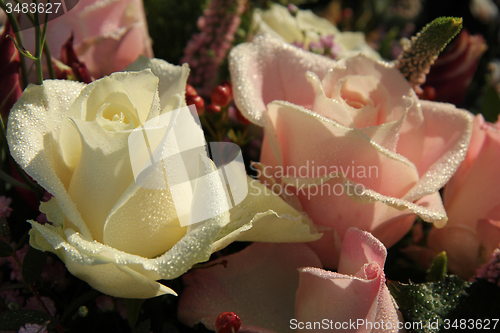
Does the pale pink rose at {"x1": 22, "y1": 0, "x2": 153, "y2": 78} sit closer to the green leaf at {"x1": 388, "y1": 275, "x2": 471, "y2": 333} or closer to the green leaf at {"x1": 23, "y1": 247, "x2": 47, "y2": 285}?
the green leaf at {"x1": 23, "y1": 247, "x2": 47, "y2": 285}

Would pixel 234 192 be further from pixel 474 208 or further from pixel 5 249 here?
pixel 474 208

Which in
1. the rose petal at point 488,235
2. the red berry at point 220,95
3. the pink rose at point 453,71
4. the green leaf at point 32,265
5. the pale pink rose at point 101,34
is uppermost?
the pale pink rose at point 101,34

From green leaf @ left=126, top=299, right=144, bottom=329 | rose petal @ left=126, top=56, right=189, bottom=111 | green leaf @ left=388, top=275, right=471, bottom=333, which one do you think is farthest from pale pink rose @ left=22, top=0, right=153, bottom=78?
green leaf @ left=388, top=275, right=471, bottom=333

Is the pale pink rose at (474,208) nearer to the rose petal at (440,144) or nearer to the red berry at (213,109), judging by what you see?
the rose petal at (440,144)

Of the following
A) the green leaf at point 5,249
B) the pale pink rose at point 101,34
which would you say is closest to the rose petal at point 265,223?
the green leaf at point 5,249

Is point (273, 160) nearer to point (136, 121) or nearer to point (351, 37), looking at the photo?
point (136, 121)

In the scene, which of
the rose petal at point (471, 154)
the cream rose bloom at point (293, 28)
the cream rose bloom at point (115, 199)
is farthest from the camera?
the cream rose bloom at point (293, 28)

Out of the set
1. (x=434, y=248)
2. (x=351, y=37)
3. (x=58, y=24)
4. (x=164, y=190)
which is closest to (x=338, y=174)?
(x=164, y=190)
